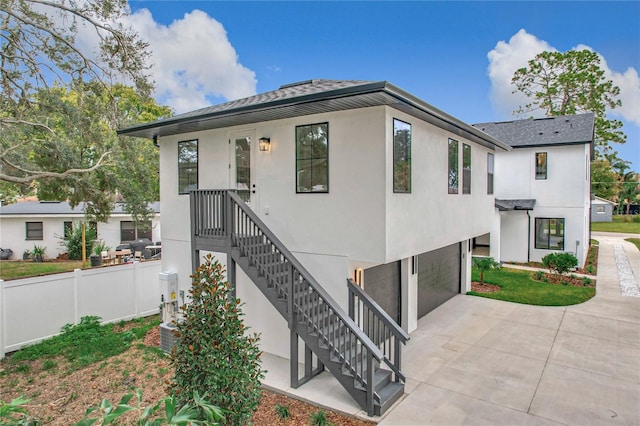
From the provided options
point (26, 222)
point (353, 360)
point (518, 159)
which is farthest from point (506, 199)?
point (26, 222)

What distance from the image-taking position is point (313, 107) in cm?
621

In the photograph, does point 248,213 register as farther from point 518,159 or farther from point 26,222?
point 26,222

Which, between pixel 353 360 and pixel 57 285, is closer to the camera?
pixel 353 360

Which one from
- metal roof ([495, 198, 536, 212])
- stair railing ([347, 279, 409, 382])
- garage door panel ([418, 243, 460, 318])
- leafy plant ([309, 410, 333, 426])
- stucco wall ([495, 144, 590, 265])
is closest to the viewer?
leafy plant ([309, 410, 333, 426])

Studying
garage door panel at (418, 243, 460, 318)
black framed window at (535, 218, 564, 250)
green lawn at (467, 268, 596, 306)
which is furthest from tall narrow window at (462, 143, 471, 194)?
black framed window at (535, 218, 564, 250)

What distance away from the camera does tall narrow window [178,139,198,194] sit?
871cm

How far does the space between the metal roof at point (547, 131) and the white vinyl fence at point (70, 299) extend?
1655cm

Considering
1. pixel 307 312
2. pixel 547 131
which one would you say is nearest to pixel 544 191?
pixel 547 131

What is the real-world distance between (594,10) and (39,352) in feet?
91.3

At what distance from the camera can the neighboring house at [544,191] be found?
53.8 feet

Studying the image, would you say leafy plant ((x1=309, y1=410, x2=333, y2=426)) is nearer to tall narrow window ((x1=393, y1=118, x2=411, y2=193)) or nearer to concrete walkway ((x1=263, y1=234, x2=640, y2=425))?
concrete walkway ((x1=263, y1=234, x2=640, y2=425))

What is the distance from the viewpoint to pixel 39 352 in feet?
24.3

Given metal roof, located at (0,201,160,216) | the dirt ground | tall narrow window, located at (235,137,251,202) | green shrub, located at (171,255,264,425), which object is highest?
tall narrow window, located at (235,137,251,202)

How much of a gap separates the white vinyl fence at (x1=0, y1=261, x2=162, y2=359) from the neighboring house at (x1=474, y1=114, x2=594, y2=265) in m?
14.5
